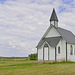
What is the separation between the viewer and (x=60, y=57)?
37781 millimetres

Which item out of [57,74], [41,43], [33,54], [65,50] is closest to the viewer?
[57,74]

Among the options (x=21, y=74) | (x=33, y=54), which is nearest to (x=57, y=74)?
(x=21, y=74)

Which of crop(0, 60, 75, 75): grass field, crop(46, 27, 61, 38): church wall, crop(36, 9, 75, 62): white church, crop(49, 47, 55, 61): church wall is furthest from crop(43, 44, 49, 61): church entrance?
crop(0, 60, 75, 75): grass field

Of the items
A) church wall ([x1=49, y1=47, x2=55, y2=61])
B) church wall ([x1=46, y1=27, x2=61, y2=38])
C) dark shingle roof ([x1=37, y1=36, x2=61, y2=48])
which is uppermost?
church wall ([x1=46, y1=27, x2=61, y2=38])

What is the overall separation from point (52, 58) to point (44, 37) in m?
5.75

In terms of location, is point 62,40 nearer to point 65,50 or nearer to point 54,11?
point 65,50

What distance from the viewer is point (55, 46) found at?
37219 mm

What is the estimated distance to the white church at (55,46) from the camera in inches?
1480

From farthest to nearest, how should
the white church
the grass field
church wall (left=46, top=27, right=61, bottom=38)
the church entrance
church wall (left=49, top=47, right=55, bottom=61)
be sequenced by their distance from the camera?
church wall (left=46, top=27, right=61, bottom=38)
the church entrance
church wall (left=49, top=47, right=55, bottom=61)
the white church
the grass field

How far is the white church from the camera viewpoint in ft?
123

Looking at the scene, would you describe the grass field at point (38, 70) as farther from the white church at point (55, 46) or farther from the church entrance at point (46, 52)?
the church entrance at point (46, 52)

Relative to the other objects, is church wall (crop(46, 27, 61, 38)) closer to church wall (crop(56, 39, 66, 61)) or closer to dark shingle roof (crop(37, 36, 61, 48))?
dark shingle roof (crop(37, 36, 61, 48))

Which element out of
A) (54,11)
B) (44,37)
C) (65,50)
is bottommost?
(65,50)

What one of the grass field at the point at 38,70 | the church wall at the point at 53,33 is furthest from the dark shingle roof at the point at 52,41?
the grass field at the point at 38,70
